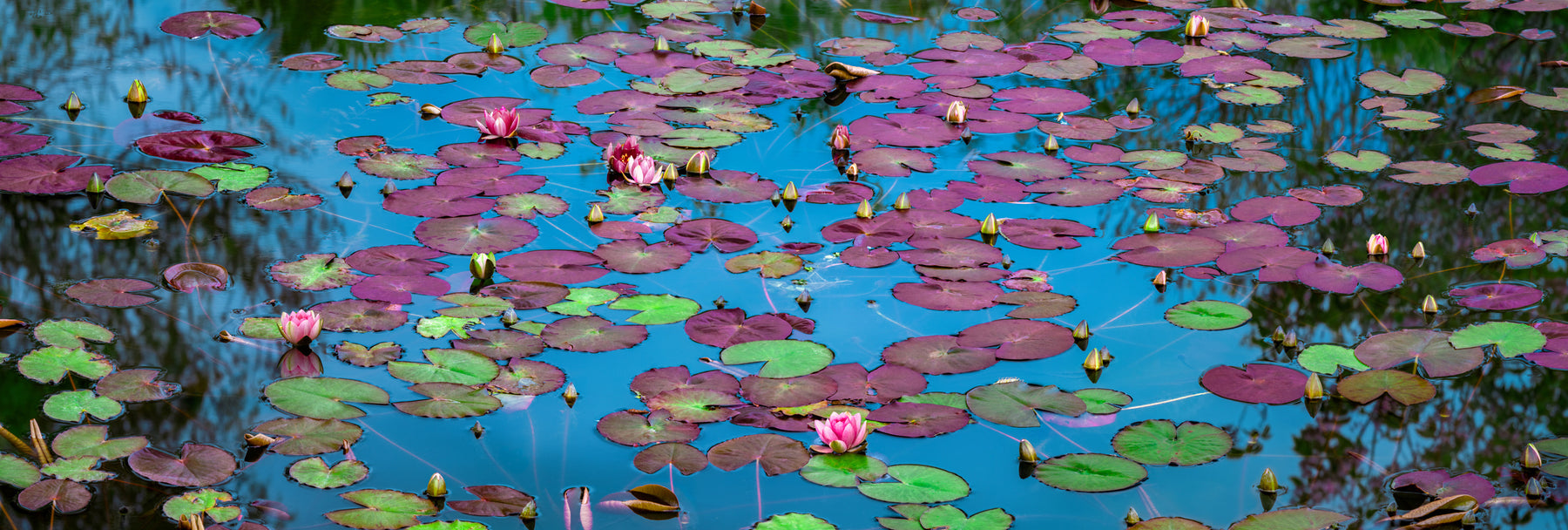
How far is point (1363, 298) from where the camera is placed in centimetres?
329

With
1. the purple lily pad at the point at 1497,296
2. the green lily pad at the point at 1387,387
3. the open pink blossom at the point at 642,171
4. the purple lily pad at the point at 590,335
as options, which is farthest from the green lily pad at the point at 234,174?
the purple lily pad at the point at 1497,296

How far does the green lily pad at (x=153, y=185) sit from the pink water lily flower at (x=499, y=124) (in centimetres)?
90

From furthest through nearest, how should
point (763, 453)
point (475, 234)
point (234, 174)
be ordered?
point (234, 174)
point (475, 234)
point (763, 453)

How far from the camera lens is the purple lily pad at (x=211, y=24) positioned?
521cm

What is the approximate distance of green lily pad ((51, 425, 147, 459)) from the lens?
2.45 metres

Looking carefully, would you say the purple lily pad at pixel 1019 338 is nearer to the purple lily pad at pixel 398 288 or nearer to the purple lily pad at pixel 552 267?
the purple lily pad at pixel 552 267

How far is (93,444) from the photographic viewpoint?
2.48 meters

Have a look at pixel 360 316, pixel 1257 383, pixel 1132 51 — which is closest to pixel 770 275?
pixel 360 316

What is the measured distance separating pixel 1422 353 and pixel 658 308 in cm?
187

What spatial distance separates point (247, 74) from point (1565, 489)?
4482 millimetres

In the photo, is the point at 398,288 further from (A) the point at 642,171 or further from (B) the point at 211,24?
(B) the point at 211,24

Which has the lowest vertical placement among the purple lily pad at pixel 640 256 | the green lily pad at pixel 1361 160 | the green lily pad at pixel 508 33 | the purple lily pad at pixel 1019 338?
the purple lily pad at pixel 1019 338

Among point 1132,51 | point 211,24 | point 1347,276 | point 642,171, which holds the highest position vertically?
point 211,24

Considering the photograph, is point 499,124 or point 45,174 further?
point 499,124
